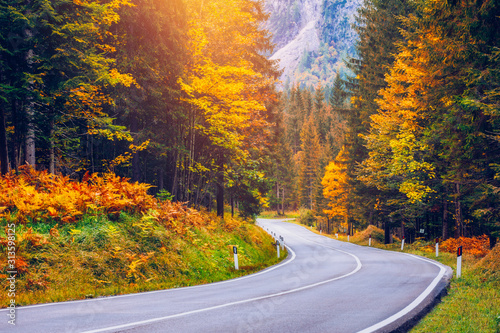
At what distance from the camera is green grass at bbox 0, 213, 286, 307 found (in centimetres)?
781

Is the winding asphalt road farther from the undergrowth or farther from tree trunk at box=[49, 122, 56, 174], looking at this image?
tree trunk at box=[49, 122, 56, 174]

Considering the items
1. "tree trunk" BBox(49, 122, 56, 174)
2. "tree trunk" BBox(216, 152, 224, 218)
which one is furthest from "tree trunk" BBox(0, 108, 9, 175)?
"tree trunk" BBox(216, 152, 224, 218)

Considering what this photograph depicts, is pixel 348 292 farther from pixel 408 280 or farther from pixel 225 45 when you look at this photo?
pixel 225 45

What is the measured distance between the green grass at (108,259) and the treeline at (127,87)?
3.47 meters

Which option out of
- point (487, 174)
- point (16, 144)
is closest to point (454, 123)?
point (487, 174)

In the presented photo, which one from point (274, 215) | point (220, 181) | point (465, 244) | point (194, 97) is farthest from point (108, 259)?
point (274, 215)

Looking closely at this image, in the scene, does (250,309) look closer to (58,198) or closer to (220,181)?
(58,198)

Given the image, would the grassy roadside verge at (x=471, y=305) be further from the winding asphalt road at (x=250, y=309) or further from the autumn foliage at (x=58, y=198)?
the autumn foliage at (x=58, y=198)

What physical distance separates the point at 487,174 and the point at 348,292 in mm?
10517

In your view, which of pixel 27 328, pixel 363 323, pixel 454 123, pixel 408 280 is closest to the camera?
pixel 27 328

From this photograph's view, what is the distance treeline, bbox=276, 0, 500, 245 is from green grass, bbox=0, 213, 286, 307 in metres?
10.3

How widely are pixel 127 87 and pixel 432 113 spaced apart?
14980mm

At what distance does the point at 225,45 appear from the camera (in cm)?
1764

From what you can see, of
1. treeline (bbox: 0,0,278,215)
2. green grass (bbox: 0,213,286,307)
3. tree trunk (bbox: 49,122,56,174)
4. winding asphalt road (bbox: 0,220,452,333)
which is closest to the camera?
winding asphalt road (bbox: 0,220,452,333)
